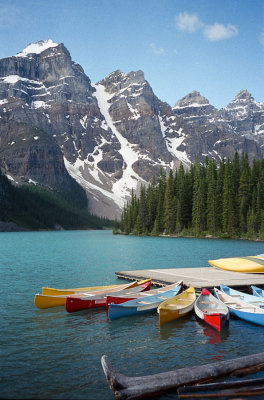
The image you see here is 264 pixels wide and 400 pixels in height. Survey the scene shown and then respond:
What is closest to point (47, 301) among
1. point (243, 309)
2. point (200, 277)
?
point (243, 309)

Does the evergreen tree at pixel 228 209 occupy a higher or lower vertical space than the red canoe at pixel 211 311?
higher

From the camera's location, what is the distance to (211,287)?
1001 inches

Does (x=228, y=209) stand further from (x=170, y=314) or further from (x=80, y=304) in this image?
(x=170, y=314)

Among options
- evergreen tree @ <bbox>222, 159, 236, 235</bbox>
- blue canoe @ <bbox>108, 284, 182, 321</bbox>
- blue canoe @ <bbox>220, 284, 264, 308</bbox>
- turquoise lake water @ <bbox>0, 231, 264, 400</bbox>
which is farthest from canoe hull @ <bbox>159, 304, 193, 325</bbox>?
evergreen tree @ <bbox>222, 159, 236, 235</bbox>

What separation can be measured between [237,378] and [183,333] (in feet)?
21.4

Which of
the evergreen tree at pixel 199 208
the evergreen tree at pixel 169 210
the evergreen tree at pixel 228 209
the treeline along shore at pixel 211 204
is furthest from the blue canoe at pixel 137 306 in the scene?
the evergreen tree at pixel 169 210

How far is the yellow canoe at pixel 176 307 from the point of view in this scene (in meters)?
19.3

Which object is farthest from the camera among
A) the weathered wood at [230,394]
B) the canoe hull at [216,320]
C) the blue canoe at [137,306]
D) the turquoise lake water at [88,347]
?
the blue canoe at [137,306]

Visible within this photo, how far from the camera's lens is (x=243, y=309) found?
19797 mm

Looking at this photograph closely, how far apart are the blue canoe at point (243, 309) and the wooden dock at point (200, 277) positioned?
349cm

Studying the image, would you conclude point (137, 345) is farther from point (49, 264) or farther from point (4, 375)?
point (49, 264)

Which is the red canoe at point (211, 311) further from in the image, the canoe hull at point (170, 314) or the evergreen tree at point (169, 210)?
the evergreen tree at point (169, 210)

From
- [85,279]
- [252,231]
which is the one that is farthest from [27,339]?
[252,231]

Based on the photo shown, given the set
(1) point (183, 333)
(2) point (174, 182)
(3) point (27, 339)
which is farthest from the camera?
(2) point (174, 182)
